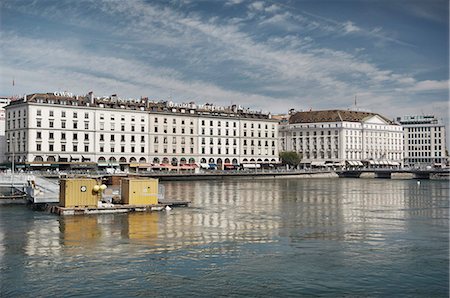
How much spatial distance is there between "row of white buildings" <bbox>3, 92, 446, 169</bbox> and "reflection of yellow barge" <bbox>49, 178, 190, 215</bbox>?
207 feet

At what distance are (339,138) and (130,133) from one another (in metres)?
70.2

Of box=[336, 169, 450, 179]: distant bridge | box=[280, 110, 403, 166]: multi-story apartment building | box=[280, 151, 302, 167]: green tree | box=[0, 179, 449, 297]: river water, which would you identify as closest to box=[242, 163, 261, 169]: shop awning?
box=[280, 151, 302, 167]: green tree

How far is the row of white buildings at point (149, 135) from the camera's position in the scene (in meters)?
106

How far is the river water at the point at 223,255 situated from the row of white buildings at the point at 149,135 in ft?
219

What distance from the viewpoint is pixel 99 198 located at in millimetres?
44562

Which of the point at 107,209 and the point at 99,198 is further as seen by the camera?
the point at 99,198

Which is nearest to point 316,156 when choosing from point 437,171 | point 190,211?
point 437,171

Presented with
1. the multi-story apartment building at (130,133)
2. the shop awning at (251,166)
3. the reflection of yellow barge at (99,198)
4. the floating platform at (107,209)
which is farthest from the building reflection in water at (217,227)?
the shop awning at (251,166)

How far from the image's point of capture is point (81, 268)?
22703 millimetres

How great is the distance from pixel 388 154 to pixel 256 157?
61.0m

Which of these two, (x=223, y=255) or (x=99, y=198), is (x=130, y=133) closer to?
(x=99, y=198)

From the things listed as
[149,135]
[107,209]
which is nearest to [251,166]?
[149,135]

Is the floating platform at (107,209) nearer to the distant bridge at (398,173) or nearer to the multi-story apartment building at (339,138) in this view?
the distant bridge at (398,173)

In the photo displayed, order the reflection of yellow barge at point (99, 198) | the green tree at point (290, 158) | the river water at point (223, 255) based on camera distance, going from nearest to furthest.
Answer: the river water at point (223, 255) < the reflection of yellow barge at point (99, 198) < the green tree at point (290, 158)
